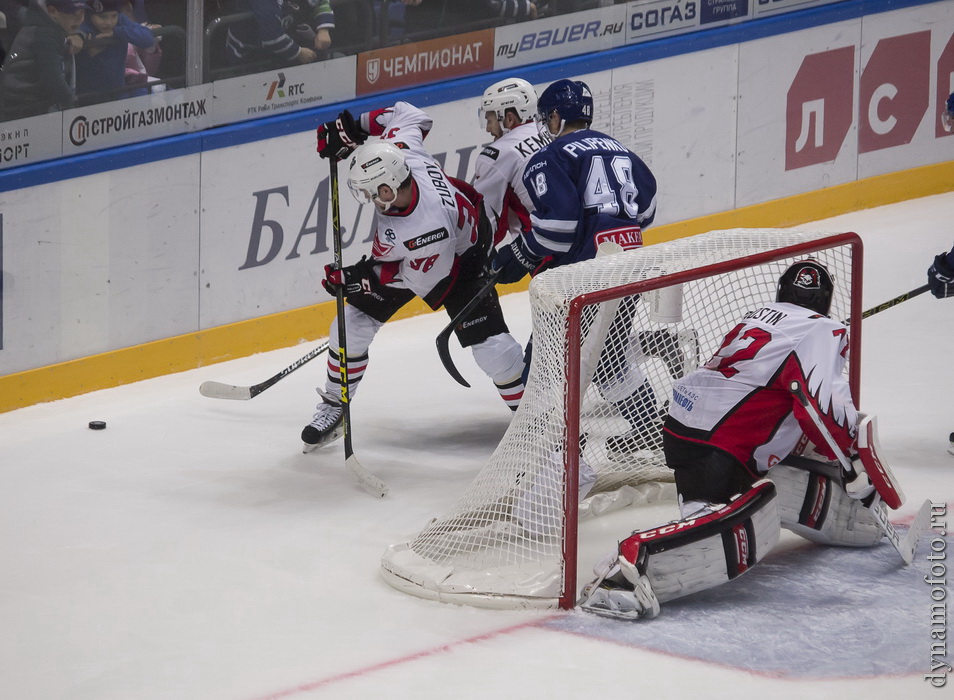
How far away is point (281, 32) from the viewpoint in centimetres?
634

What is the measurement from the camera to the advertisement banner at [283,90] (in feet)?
20.3

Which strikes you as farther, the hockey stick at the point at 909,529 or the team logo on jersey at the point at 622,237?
the team logo on jersey at the point at 622,237

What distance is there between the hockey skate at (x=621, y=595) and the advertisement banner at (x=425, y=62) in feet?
12.0

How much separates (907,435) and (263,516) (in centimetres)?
231

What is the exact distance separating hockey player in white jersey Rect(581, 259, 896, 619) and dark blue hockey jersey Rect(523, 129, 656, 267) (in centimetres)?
107

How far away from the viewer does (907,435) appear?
507cm

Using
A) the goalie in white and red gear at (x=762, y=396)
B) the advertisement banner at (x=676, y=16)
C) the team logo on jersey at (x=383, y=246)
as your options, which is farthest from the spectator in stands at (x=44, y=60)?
the goalie in white and red gear at (x=762, y=396)

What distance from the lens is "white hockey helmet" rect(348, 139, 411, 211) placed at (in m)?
4.51

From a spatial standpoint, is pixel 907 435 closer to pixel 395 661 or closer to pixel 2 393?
pixel 395 661

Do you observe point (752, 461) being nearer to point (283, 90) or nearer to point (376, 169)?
point (376, 169)

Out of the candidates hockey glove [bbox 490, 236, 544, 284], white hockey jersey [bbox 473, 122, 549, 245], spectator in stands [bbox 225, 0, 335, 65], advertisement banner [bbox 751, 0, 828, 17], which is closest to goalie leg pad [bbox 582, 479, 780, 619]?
hockey glove [bbox 490, 236, 544, 284]

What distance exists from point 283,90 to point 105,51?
2.80 feet

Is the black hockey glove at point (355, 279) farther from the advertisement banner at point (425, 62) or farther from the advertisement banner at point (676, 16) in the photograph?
the advertisement banner at point (676, 16)

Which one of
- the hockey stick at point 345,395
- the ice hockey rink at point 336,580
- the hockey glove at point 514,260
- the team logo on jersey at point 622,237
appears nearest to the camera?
the ice hockey rink at point 336,580
